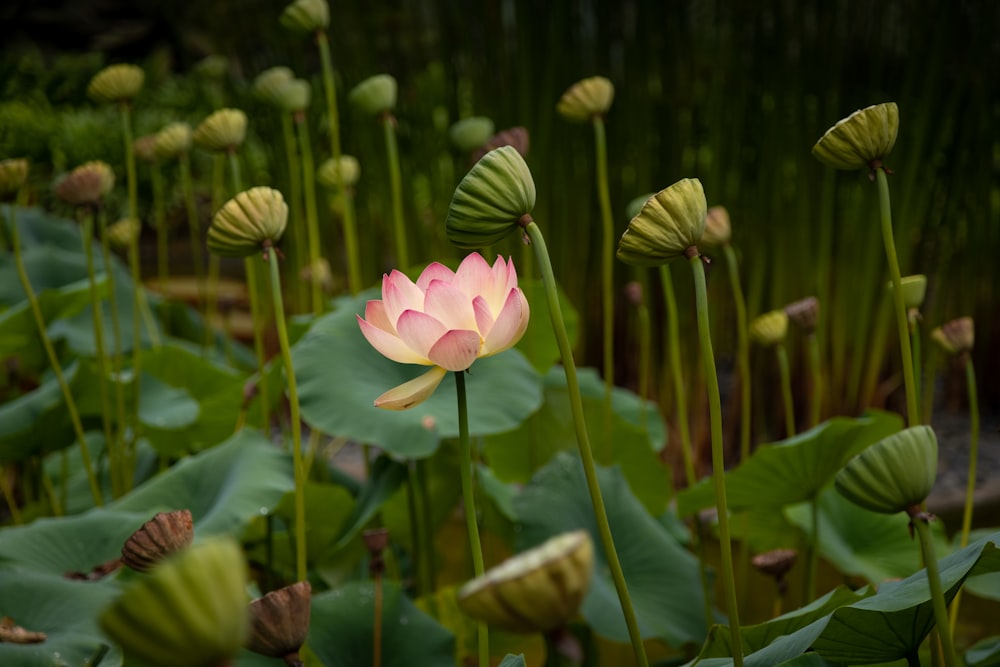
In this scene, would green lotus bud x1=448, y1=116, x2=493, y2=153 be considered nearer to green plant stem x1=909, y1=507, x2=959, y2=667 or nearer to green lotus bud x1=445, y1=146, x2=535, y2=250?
green lotus bud x1=445, y1=146, x2=535, y2=250

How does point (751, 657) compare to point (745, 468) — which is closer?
point (751, 657)

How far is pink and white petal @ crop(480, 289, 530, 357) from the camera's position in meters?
0.40

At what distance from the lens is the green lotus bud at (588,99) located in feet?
2.54

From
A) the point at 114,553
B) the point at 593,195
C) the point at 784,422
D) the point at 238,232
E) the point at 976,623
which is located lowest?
the point at 976,623

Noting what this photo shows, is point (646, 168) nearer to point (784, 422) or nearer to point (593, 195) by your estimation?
point (593, 195)

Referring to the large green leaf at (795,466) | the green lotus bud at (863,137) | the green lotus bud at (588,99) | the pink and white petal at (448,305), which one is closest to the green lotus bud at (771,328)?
the large green leaf at (795,466)

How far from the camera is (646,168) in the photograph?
4.31 feet

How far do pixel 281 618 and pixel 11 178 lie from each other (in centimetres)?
55

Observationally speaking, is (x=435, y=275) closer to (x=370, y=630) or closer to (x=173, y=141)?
(x=370, y=630)

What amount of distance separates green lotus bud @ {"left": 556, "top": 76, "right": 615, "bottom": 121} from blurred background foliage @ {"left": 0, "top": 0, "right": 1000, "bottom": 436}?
0.46 meters

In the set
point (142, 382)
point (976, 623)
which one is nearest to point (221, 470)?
point (142, 382)

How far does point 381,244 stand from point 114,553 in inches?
38.9

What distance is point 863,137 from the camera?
452mm

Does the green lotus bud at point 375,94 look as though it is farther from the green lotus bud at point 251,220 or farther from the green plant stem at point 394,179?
the green lotus bud at point 251,220
